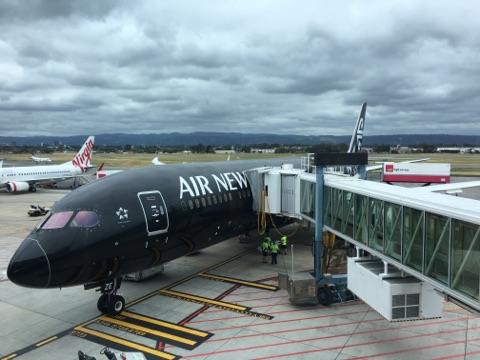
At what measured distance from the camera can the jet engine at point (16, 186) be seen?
58781 mm

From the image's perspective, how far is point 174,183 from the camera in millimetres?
18688

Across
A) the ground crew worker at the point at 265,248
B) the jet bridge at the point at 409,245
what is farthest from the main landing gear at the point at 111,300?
the ground crew worker at the point at 265,248

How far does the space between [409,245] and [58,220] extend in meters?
11.8

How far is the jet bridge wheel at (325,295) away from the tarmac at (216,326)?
0.33m

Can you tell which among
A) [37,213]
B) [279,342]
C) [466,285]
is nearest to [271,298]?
[279,342]

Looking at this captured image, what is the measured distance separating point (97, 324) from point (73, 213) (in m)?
4.65

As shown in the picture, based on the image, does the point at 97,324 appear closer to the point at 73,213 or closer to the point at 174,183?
the point at 73,213

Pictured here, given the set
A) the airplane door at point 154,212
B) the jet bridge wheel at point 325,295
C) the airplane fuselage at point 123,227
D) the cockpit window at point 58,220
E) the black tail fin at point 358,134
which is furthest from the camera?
the black tail fin at point 358,134

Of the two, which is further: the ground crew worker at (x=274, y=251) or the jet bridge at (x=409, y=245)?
the ground crew worker at (x=274, y=251)

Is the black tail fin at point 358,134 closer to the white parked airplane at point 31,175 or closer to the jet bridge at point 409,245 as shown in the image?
the jet bridge at point 409,245

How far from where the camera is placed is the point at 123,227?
1530cm

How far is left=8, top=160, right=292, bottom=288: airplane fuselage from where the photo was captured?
1370 centimetres

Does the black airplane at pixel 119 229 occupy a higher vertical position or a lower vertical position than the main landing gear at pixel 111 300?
higher

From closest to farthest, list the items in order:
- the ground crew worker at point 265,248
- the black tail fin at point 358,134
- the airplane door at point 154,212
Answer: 1. the airplane door at point 154,212
2. the ground crew worker at point 265,248
3. the black tail fin at point 358,134
